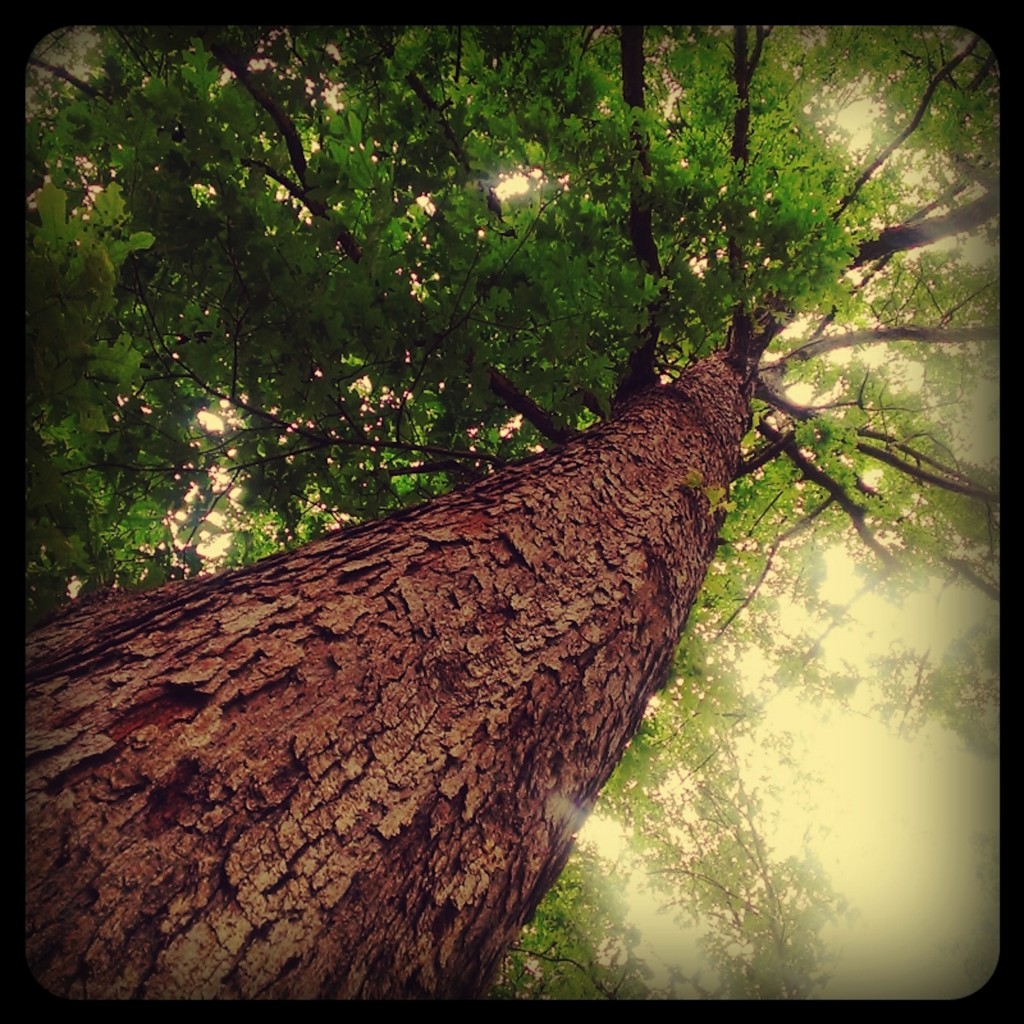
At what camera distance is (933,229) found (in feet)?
13.0

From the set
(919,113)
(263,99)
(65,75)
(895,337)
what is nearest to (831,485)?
(895,337)

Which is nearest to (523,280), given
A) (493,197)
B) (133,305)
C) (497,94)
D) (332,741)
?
(493,197)

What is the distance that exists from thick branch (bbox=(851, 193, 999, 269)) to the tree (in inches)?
1.3

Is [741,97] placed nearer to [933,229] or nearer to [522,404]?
[933,229]

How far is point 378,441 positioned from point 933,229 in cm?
426

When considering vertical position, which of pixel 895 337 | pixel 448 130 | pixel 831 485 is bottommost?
pixel 831 485

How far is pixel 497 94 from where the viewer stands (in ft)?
9.20

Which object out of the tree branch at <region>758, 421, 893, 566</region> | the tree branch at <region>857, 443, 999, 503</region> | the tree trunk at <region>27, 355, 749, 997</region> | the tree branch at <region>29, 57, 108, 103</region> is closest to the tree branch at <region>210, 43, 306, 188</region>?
the tree branch at <region>29, 57, 108, 103</region>

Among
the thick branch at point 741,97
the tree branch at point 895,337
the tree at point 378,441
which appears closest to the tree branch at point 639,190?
the tree at point 378,441

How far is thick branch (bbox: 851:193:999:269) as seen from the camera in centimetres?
371

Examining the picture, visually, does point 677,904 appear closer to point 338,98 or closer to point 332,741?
point 332,741

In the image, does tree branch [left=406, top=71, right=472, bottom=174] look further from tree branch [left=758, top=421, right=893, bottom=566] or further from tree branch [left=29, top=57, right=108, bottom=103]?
tree branch [left=758, top=421, right=893, bottom=566]
